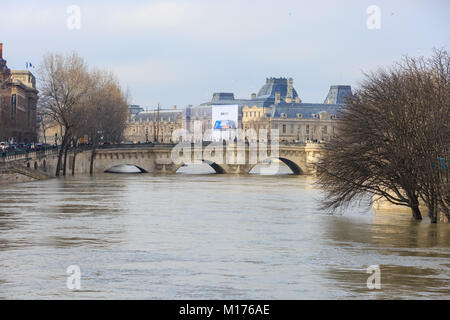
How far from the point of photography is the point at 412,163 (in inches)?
1721

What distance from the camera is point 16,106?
121250mm

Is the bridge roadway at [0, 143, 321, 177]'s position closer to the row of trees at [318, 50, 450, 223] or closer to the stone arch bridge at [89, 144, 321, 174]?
the stone arch bridge at [89, 144, 321, 174]

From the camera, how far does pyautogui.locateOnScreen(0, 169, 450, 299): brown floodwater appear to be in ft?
89.8

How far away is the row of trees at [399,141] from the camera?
43219mm

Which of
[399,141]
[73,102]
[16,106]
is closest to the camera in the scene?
[399,141]

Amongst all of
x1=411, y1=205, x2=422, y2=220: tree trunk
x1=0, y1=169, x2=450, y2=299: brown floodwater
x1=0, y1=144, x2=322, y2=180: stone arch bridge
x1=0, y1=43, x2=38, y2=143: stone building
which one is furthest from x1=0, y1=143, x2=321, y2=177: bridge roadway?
x1=411, y1=205, x2=422, y2=220: tree trunk

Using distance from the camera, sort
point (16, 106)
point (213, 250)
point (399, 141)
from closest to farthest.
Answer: point (213, 250) < point (399, 141) < point (16, 106)

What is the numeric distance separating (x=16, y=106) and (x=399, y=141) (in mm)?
84563

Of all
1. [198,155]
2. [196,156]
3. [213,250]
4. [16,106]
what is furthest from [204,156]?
[213,250]

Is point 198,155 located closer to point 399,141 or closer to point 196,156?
point 196,156

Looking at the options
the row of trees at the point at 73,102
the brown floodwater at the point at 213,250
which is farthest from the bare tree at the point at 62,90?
the brown floodwater at the point at 213,250

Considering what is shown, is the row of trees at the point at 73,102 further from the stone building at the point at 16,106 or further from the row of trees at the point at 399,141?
the row of trees at the point at 399,141
